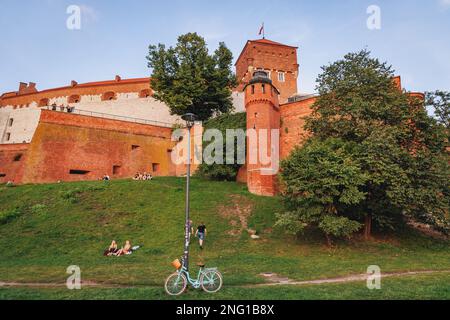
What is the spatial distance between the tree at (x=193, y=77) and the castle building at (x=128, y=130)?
11.0 feet

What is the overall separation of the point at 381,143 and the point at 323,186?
150 inches

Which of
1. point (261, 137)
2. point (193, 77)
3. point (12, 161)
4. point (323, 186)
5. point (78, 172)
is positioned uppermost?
point (193, 77)

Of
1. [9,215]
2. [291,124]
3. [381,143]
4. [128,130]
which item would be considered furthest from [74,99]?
[381,143]

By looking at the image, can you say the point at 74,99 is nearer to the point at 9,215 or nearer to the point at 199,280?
the point at 9,215

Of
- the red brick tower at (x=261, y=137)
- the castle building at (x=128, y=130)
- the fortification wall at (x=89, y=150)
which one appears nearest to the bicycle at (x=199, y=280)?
the castle building at (x=128, y=130)

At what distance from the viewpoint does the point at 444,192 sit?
674 inches

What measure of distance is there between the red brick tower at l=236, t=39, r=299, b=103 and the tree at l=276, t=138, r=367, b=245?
111 feet

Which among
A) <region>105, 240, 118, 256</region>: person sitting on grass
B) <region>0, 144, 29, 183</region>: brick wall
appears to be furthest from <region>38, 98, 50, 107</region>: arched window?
<region>105, 240, 118, 256</region>: person sitting on grass

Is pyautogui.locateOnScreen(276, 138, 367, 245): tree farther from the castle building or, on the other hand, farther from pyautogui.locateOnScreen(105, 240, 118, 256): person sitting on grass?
pyautogui.locateOnScreen(105, 240, 118, 256): person sitting on grass

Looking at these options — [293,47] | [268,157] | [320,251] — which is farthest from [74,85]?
[320,251]

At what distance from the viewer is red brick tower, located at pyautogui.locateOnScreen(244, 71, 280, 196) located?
25.8m

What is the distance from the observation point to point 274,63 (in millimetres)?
51938

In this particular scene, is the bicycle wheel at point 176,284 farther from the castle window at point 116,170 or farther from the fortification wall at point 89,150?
the castle window at point 116,170
